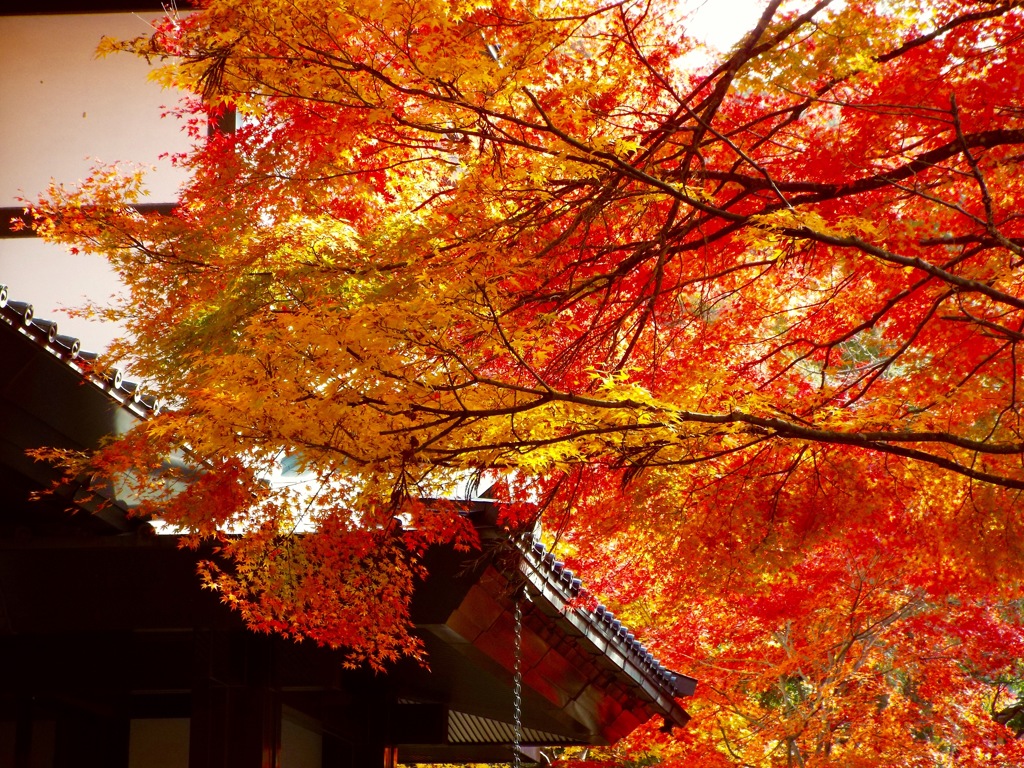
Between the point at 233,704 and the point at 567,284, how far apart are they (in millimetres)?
4555

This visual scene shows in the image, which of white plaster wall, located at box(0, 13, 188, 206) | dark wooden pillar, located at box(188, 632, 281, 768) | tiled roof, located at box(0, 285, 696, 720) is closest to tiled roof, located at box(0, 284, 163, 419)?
tiled roof, located at box(0, 285, 696, 720)

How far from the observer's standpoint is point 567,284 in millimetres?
7336

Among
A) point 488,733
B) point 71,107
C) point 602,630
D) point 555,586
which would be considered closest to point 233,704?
point 555,586

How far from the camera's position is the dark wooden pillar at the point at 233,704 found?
8594 millimetres

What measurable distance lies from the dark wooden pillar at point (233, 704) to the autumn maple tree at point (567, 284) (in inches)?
46.8

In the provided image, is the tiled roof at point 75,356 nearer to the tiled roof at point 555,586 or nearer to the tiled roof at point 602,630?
the tiled roof at point 555,586

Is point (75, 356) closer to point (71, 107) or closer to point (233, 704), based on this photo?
point (233, 704)

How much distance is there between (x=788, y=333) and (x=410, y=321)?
5.58 m

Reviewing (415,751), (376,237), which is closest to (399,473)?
(376,237)

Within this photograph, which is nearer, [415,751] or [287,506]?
[287,506]

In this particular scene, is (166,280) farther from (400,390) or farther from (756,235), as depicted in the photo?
(756,235)

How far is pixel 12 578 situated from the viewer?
8.25m

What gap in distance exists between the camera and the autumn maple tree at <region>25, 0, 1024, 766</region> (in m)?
5.26

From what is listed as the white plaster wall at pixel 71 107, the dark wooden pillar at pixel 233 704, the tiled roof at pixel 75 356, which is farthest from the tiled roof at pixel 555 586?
the white plaster wall at pixel 71 107
